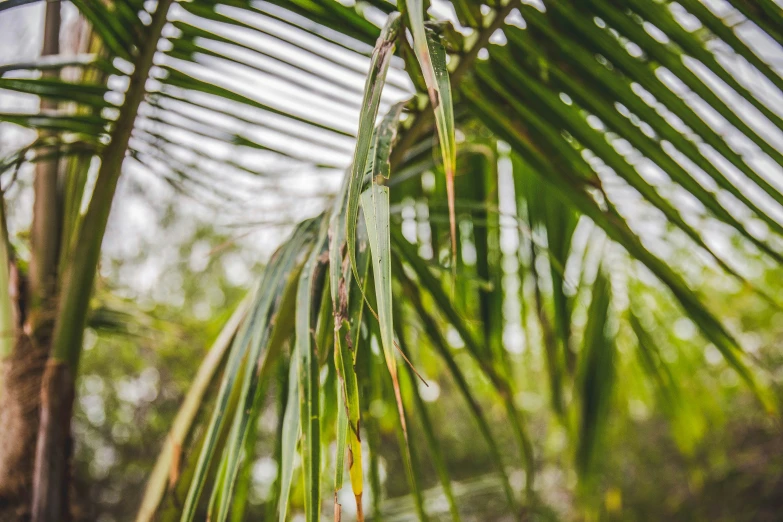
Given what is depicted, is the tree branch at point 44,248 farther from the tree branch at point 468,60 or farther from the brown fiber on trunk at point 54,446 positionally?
the tree branch at point 468,60

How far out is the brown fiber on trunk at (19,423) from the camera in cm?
52

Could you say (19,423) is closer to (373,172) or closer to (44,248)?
(44,248)

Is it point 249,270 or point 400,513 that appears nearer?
point 400,513

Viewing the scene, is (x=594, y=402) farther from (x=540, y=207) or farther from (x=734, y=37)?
(x=734, y=37)

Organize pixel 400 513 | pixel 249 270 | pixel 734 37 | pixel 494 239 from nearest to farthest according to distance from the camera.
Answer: pixel 734 37 → pixel 494 239 → pixel 400 513 → pixel 249 270

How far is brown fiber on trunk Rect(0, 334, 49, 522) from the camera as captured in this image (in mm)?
522

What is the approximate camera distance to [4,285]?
0.59 metres

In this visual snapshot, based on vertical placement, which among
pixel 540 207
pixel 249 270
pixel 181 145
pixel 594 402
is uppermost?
pixel 249 270

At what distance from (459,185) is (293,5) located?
1.49 ft

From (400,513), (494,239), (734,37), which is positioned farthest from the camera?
(400,513)

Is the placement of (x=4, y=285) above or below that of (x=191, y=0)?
below

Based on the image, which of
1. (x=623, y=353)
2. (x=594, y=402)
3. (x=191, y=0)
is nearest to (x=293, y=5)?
(x=191, y=0)

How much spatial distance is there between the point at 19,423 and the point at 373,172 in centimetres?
50

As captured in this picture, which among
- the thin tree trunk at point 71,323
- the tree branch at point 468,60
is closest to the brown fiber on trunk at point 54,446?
the thin tree trunk at point 71,323
